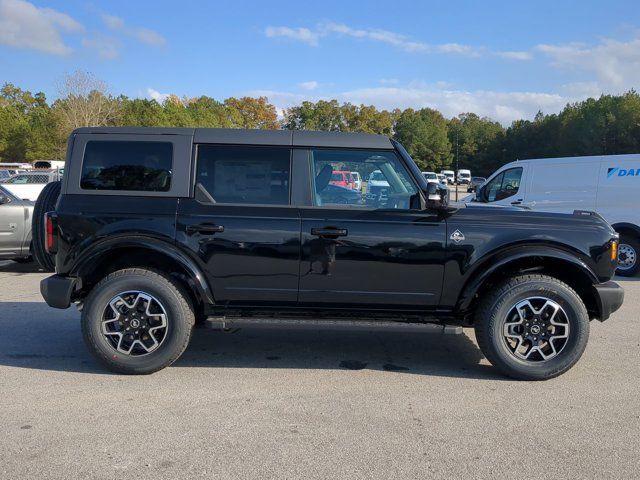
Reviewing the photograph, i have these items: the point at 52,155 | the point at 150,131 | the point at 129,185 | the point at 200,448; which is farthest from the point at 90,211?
the point at 52,155

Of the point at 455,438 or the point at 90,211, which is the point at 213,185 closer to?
the point at 90,211

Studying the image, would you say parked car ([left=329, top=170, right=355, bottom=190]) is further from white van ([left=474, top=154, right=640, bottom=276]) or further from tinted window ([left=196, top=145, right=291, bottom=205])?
white van ([left=474, top=154, right=640, bottom=276])

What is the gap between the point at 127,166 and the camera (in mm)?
4559

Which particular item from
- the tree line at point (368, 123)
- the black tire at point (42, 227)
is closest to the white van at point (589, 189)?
the black tire at point (42, 227)

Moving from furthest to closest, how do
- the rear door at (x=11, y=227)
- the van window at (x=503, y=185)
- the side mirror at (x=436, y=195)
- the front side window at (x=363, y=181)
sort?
the van window at (x=503, y=185), the rear door at (x=11, y=227), the front side window at (x=363, y=181), the side mirror at (x=436, y=195)

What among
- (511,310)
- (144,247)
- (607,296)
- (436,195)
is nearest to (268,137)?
(144,247)

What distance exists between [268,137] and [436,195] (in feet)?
4.84

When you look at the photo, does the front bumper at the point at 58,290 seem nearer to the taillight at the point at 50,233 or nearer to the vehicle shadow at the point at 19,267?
the taillight at the point at 50,233

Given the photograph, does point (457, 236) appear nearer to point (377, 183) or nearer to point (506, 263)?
point (506, 263)

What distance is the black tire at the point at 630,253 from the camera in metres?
9.54

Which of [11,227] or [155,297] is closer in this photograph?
[155,297]

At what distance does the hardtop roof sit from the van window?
22.8ft

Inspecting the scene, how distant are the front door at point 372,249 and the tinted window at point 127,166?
123 centimetres

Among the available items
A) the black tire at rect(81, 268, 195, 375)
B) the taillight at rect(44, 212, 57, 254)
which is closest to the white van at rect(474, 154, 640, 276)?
the black tire at rect(81, 268, 195, 375)
